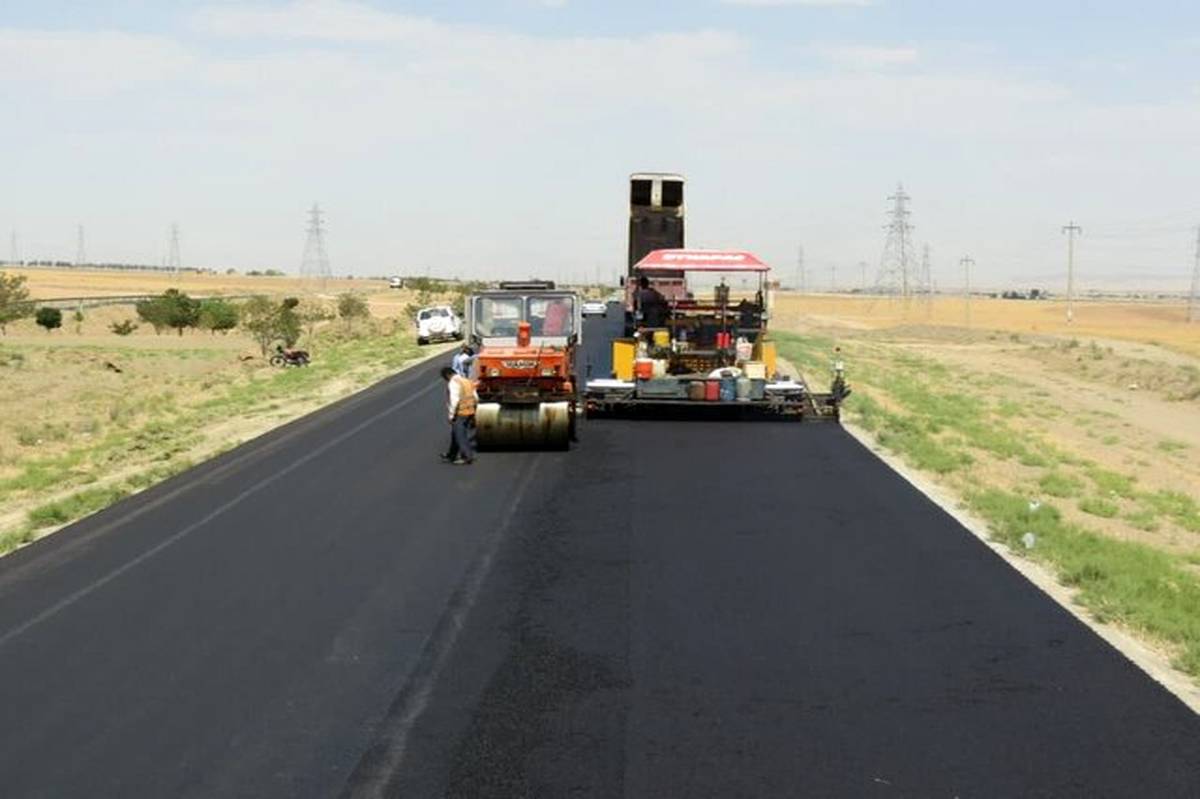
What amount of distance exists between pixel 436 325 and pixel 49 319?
27440 mm

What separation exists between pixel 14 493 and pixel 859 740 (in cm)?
1430

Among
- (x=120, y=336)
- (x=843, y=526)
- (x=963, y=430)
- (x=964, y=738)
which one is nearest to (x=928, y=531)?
(x=843, y=526)

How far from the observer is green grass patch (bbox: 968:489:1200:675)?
9625mm

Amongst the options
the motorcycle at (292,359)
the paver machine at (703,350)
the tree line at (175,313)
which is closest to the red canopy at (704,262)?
the paver machine at (703,350)

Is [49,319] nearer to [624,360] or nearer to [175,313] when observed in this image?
[175,313]

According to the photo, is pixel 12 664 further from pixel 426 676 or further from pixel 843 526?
pixel 843 526

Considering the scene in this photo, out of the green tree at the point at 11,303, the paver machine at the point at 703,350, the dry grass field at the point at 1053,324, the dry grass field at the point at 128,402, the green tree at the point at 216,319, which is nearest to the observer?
the dry grass field at the point at 128,402

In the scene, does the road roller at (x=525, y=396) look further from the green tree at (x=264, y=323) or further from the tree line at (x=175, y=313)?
the tree line at (x=175, y=313)

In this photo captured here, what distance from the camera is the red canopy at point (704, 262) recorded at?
23547 millimetres

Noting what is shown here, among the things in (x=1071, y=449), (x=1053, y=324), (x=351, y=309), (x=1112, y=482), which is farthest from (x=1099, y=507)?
(x=1053, y=324)

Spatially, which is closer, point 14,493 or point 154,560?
point 154,560

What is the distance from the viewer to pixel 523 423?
1925 cm

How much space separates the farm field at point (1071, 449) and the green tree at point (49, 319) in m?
40.8

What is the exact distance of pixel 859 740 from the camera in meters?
7.05
